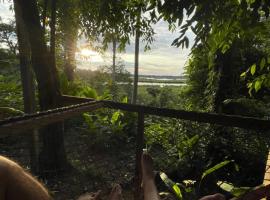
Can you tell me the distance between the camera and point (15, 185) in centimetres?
78

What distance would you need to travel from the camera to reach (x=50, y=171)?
598 cm

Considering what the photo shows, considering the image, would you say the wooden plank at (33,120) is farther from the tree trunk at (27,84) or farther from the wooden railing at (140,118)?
the tree trunk at (27,84)

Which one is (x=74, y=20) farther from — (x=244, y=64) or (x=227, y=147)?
(x=227, y=147)

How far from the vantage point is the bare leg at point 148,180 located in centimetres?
79

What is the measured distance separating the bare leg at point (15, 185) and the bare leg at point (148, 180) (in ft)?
0.80

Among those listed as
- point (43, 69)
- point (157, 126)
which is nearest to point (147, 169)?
point (43, 69)

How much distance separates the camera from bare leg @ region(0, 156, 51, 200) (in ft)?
2.46

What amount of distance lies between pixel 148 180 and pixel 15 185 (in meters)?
0.30

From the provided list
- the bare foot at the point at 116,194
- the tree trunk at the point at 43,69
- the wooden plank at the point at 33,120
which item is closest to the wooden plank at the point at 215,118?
the wooden plank at the point at 33,120

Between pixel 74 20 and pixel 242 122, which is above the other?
pixel 74 20

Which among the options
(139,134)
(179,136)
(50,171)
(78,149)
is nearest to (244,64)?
(179,136)

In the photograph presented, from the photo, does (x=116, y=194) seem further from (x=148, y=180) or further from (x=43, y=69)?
(x=43, y=69)

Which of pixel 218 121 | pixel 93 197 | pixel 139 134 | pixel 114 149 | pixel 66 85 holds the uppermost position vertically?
pixel 93 197

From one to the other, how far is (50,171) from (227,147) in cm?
299
